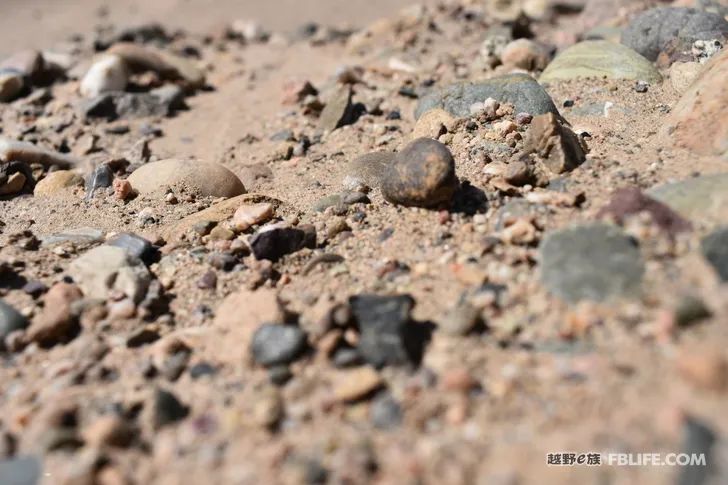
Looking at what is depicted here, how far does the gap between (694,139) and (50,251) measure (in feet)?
9.24

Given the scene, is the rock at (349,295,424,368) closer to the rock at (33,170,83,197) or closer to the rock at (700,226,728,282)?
the rock at (700,226,728,282)

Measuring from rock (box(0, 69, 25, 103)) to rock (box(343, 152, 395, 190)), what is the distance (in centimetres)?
308

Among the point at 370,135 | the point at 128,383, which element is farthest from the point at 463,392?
the point at 370,135

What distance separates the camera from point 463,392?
1.70m

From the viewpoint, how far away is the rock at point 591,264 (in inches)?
74.8

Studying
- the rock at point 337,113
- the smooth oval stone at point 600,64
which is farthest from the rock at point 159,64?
the smooth oval stone at point 600,64

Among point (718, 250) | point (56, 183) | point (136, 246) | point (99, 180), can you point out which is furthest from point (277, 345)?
point (56, 183)

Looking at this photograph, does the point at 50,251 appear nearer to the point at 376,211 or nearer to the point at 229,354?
the point at 229,354

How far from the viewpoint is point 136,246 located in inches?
103

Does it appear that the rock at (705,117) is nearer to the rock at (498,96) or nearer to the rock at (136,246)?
the rock at (498,96)

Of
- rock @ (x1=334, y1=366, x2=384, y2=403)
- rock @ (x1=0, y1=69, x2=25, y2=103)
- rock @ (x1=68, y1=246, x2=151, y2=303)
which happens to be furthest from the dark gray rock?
rock @ (x1=0, y1=69, x2=25, y2=103)

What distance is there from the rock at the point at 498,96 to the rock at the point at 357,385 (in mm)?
1939

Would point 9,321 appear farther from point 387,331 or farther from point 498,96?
point 498,96

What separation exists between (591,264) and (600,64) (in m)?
2.16
